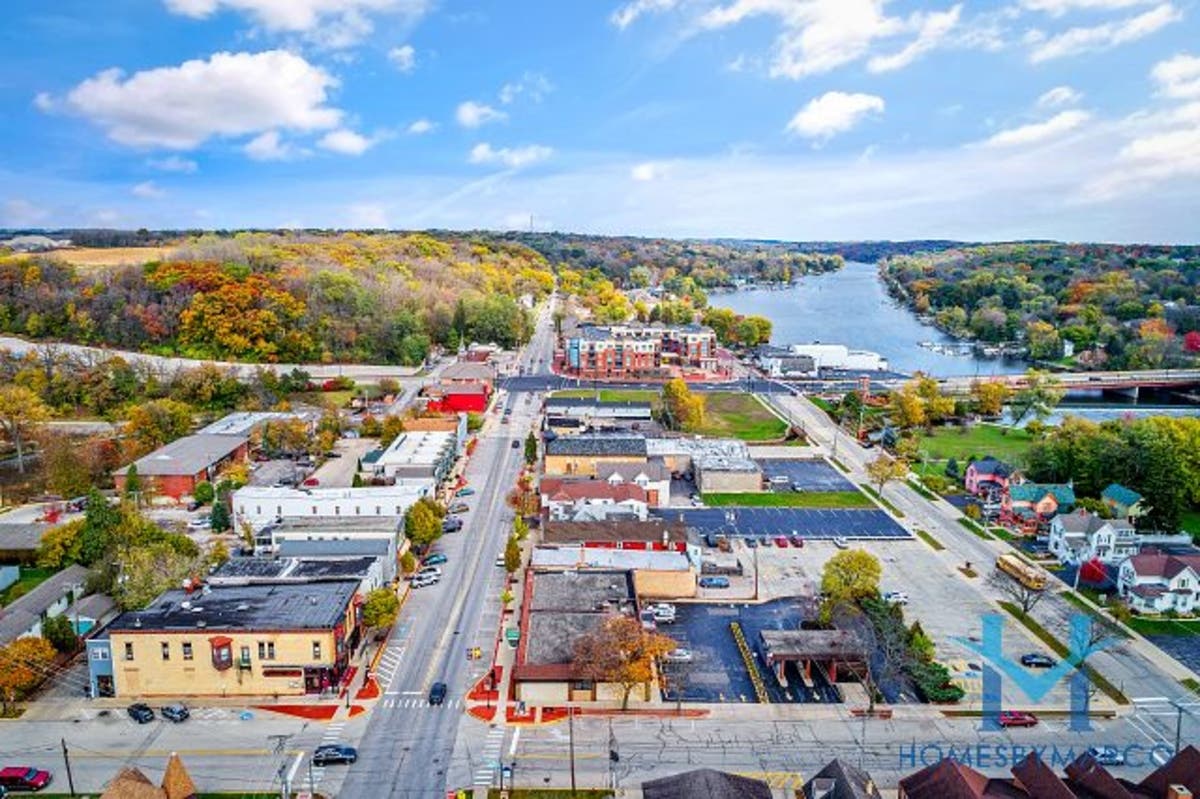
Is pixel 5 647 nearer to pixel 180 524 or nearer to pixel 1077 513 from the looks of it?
pixel 180 524

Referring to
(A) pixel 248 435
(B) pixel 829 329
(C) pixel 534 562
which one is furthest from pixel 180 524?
(B) pixel 829 329

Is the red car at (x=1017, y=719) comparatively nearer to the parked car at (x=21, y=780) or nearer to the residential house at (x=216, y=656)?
the residential house at (x=216, y=656)

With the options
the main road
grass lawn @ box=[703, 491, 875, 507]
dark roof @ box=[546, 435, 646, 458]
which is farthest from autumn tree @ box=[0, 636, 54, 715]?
grass lawn @ box=[703, 491, 875, 507]

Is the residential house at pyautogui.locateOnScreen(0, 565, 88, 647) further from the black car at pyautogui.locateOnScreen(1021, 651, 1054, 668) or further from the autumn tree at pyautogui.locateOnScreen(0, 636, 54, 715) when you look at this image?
the black car at pyautogui.locateOnScreen(1021, 651, 1054, 668)

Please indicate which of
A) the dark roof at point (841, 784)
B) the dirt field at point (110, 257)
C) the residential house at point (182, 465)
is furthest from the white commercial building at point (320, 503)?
the dirt field at point (110, 257)

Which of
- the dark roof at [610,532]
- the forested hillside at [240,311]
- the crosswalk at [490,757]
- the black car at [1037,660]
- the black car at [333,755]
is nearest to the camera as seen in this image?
the crosswalk at [490,757]
